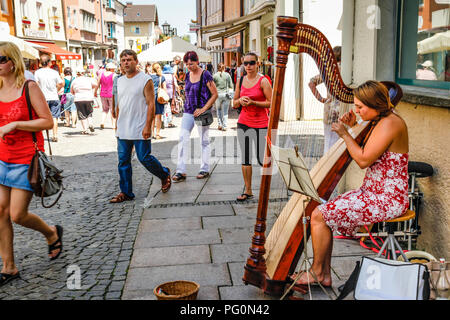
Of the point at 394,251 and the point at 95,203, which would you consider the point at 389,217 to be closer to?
the point at 394,251

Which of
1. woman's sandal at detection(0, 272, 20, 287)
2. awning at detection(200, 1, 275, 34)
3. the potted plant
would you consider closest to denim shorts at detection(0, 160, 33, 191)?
woman's sandal at detection(0, 272, 20, 287)

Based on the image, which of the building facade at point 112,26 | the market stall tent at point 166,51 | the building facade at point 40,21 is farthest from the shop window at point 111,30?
the market stall tent at point 166,51

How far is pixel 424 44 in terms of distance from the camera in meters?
4.64

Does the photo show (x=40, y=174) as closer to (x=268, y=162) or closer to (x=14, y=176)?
(x=14, y=176)

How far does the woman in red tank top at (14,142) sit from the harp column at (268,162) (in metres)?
1.92

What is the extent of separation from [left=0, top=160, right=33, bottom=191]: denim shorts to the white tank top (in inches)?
92.1

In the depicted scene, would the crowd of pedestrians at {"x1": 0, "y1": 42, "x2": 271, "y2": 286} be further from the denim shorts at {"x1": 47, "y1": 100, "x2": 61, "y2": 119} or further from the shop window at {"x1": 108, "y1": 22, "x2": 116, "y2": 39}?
the shop window at {"x1": 108, "y1": 22, "x2": 116, "y2": 39}

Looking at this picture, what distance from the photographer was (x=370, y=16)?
5203mm

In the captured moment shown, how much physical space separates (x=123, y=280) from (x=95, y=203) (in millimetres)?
2811

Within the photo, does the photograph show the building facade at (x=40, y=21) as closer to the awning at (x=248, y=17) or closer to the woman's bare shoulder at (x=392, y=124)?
the awning at (x=248, y=17)

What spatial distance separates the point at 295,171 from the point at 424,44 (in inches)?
94.4

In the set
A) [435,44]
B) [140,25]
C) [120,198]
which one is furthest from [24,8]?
[140,25]

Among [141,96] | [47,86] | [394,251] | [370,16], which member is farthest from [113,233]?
[47,86]

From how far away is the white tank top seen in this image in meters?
6.36
